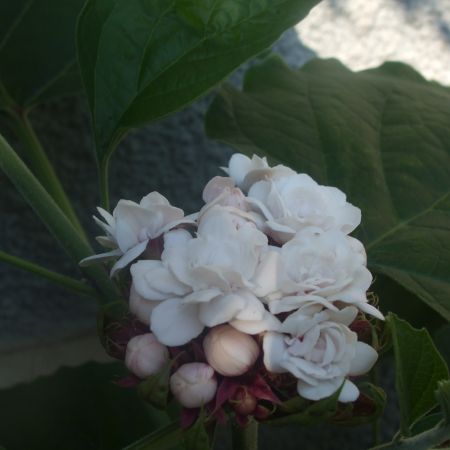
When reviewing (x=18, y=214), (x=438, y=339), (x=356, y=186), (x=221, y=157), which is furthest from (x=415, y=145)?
(x=18, y=214)

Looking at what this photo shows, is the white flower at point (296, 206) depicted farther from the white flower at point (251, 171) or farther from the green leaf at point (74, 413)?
the green leaf at point (74, 413)

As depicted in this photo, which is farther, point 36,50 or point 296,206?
point 36,50

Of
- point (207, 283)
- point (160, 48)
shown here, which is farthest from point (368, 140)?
point (207, 283)

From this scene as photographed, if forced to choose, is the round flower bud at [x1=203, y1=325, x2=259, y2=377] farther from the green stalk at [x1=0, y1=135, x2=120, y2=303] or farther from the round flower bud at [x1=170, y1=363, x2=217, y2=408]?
the green stalk at [x1=0, y1=135, x2=120, y2=303]

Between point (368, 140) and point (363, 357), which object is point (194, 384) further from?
point (368, 140)

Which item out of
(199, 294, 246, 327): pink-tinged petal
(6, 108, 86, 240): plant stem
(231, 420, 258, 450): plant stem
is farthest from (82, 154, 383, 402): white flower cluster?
(6, 108, 86, 240): plant stem

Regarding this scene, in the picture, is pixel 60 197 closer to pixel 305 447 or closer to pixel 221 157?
pixel 221 157
